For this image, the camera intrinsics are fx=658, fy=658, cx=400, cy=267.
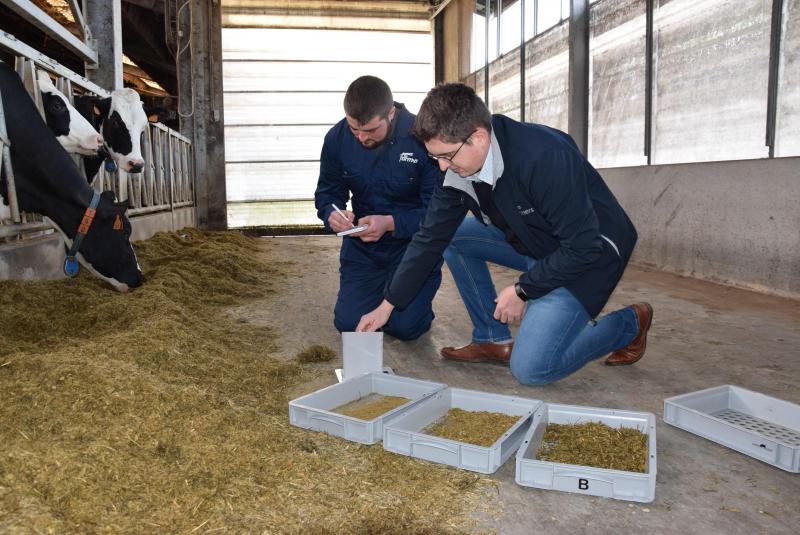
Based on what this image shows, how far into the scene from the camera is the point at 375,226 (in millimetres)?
3059

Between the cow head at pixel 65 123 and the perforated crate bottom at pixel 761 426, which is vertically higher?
the cow head at pixel 65 123

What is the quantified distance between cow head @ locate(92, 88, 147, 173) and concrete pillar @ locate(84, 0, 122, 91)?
75 centimetres

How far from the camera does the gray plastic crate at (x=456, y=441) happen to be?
1.66 metres

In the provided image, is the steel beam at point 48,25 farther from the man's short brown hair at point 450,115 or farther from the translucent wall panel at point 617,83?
the translucent wall panel at point 617,83

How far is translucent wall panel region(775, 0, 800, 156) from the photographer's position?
4.42m

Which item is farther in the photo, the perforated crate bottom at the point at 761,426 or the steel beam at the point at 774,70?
the steel beam at the point at 774,70

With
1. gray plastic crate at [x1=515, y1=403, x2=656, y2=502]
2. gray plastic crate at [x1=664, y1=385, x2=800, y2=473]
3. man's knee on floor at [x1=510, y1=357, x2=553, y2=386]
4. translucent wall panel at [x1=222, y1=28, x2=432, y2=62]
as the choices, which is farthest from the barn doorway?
gray plastic crate at [x1=515, y1=403, x2=656, y2=502]

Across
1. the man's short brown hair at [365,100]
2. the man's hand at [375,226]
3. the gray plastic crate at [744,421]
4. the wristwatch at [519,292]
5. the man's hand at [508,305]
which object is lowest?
the gray plastic crate at [744,421]

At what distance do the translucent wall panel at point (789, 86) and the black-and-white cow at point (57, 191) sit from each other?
439 centimetres

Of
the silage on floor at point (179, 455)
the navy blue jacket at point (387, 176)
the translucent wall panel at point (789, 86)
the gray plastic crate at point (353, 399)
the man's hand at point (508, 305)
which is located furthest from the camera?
the translucent wall panel at point (789, 86)

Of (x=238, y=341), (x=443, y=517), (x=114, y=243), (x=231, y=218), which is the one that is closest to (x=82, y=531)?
(x=443, y=517)

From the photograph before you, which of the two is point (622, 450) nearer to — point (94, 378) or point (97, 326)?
point (94, 378)

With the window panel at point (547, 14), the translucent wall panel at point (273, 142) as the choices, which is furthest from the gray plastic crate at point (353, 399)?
the translucent wall panel at point (273, 142)

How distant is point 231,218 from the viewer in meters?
11.1
